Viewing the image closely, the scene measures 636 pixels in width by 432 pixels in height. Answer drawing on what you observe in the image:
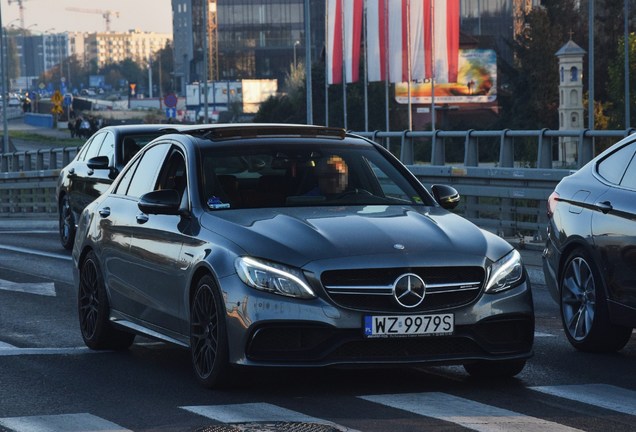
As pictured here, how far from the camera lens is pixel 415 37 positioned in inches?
2067

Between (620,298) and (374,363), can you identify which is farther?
(620,298)

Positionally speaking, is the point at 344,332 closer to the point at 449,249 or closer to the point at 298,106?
the point at 449,249

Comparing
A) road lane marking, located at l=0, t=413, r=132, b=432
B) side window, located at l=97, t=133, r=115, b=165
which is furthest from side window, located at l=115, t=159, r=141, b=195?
side window, located at l=97, t=133, r=115, b=165

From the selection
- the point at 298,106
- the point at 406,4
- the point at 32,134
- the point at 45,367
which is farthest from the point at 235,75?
the point at 45,367

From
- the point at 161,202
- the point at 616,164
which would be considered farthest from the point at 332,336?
the point at 616,164

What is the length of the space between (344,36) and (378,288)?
47.2 m

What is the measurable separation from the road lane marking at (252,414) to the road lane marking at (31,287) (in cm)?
706

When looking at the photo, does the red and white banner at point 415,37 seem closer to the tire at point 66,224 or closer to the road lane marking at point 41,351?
the tire at point 66,224

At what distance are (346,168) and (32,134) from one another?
131686 mm

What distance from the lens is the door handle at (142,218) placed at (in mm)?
9583

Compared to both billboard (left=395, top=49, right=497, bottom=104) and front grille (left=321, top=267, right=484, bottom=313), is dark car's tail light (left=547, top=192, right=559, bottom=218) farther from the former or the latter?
billboard (left=395, top=49, right=497, bottom=104)

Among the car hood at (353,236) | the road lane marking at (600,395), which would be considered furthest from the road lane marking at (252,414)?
the road lane marking at (600,395)

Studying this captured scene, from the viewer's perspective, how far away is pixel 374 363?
7.94 m

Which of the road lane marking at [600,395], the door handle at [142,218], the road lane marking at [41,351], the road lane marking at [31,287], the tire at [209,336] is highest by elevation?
the door handle at [142,218]
